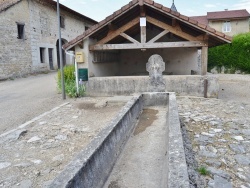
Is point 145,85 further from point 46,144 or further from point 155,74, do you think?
point 46,144

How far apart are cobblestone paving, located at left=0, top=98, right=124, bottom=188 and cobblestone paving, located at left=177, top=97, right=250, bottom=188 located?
6.32ft

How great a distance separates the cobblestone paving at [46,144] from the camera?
10.1ft

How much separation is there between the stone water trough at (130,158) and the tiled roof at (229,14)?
93.6 feet

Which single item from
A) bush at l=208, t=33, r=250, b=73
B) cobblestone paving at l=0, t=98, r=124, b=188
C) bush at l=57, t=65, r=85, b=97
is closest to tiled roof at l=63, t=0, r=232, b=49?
bush at l=57, t=65, r=85, b=97

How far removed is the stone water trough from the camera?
2.25 m

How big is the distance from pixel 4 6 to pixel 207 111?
13.5 m

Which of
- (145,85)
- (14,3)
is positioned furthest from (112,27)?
(14,3)

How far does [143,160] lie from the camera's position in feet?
10.9

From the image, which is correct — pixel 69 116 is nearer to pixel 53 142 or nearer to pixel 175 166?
pixel 53 142

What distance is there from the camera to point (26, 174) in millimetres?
3111

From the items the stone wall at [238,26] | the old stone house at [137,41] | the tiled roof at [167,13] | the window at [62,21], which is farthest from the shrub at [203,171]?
the stone wall at [238,26]

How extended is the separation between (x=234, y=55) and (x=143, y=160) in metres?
16.4

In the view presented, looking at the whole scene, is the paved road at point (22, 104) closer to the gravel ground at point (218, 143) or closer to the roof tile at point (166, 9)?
the gravel ground at point (218, 143)

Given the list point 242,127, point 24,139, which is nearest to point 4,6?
point 24,139
